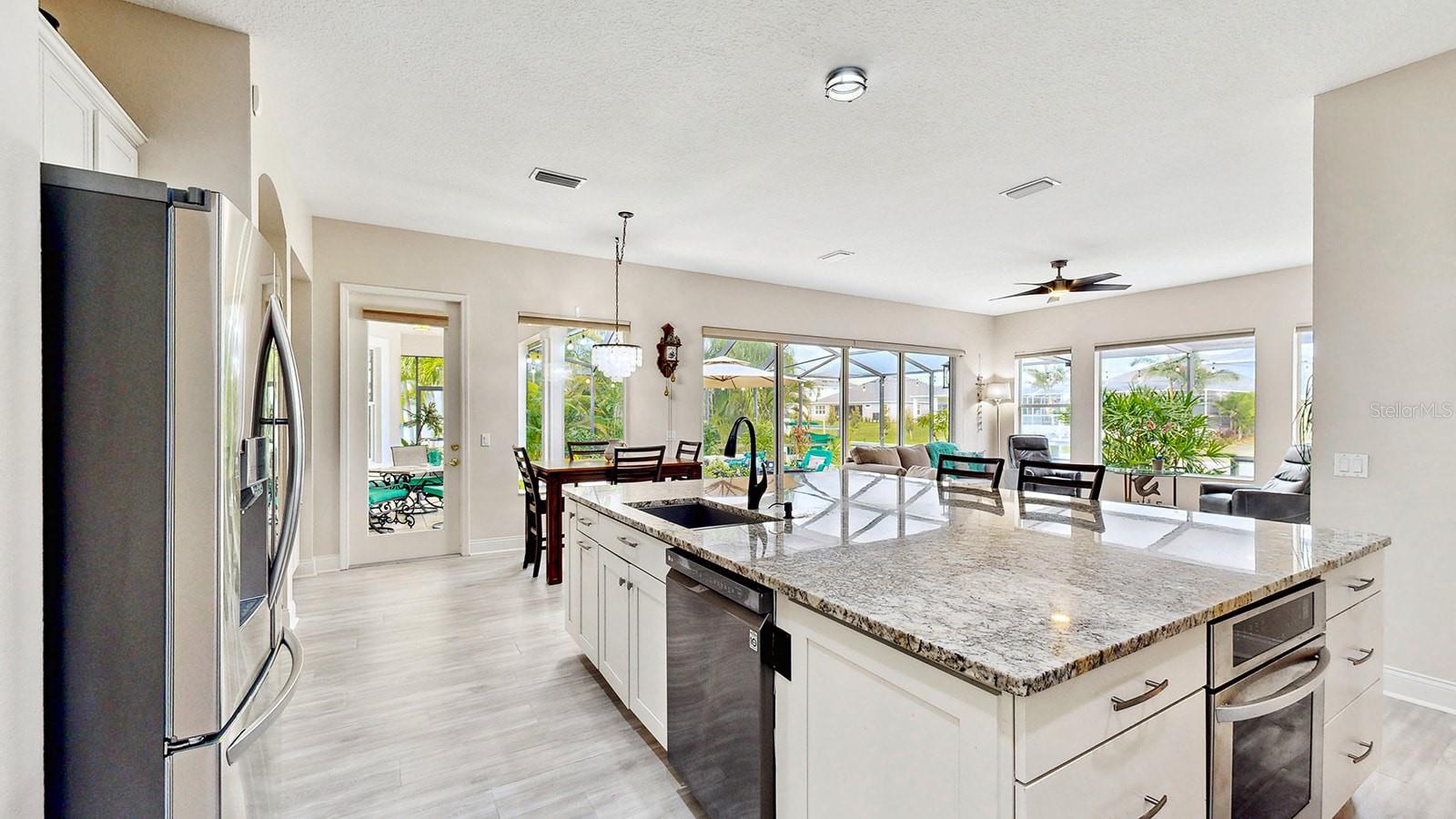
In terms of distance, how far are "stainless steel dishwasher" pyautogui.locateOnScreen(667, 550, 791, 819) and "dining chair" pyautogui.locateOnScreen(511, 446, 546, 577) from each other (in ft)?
9.33

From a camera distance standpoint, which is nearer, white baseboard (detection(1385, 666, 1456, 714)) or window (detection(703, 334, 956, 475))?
white baseboard (detection(1385, 666, 1456, 714))

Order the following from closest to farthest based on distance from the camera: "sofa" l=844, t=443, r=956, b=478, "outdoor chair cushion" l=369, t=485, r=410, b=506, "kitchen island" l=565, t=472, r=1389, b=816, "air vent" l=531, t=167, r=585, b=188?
"kitchen island" l=565, t=472, r=1389, b=816
"air vent" l=531, t=167, r=585, b=188
"outdoor chair cushion" l=369, t=485, r=410, b=506
"sofa" l=844, t=443, r=956, b=478

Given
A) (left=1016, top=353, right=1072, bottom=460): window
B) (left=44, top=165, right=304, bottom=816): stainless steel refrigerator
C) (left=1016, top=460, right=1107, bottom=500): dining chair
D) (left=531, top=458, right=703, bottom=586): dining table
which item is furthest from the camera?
(left=1016, top=353, right=1072, bottom=460): window

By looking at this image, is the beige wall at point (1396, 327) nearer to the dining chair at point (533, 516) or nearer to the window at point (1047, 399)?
the dining chair at point (533, 516)

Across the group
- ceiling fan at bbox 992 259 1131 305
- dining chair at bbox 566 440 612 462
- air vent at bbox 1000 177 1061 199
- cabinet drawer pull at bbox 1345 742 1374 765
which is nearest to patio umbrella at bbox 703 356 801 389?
dining chair at bbox 566 440 612 462

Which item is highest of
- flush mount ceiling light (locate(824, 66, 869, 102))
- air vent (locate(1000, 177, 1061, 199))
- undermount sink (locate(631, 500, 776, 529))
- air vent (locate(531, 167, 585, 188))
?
air vent (locate(531, 167, 585, 188))

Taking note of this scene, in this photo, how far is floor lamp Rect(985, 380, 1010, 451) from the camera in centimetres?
866

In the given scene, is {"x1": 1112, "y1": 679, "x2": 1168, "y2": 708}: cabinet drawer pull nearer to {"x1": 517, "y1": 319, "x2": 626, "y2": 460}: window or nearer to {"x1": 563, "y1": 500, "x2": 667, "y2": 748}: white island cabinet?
{"x1": 563, "y1": 500, "x2": 667, "y2": 748}: white island cabinet

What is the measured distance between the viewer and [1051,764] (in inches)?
37.2

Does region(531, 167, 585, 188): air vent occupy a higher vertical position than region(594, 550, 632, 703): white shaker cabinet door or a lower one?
higher

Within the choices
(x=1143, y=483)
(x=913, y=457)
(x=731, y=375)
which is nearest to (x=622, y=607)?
(x=731, y=375)

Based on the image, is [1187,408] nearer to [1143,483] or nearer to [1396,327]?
[1143,483]

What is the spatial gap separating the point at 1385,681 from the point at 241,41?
219 inches

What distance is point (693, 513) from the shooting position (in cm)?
266
